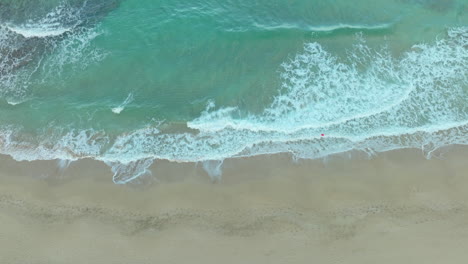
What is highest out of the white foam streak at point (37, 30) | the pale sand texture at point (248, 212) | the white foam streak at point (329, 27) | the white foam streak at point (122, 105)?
the white foam streak at point (329, 27)

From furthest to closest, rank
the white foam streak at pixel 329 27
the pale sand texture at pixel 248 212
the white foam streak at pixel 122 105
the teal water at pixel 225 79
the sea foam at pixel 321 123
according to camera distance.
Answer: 1. the white foam streak at pixel 329 27
2. the white foam streak at pixel 122 105
3. the teal water at pixel 225 79
4. the sea foam at pixel 321 123
5. the pale sand texture at pixel 248 212

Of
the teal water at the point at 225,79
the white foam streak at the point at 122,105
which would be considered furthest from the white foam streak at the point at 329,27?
the white foam streak at the point at 122,105

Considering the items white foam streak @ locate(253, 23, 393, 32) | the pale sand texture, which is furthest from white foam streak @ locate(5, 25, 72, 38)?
white foam streak @ locate(253, 23, 393, 32)

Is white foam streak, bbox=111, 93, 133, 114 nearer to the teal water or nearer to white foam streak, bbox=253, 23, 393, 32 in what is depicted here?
the teal water

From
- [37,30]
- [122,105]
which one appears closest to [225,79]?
[122,105]

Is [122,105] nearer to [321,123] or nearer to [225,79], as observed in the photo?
[225,79]

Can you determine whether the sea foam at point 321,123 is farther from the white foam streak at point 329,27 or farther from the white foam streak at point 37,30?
the white foam streak at point 37,30

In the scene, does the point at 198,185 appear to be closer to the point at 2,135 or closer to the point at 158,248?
the point at 158,248
